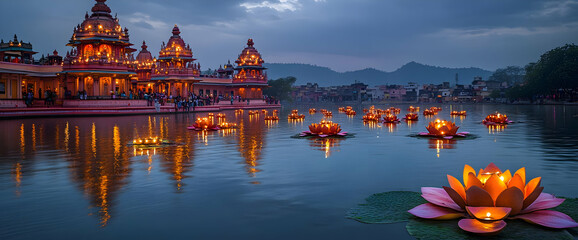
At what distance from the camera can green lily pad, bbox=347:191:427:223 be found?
621 centimetres

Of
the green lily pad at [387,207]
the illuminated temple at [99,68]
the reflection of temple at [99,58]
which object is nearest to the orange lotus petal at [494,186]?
the green lily pad at [387,207]

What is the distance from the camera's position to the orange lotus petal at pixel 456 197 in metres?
6.09

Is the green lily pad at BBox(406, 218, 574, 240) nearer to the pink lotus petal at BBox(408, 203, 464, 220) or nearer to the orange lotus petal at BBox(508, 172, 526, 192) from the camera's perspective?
the pink lotus petal at BBox(408, 203, 464, 220)

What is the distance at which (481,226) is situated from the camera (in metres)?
5.55

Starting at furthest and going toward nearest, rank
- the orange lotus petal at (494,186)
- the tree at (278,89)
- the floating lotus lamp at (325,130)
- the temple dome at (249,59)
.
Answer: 1. the tree at (278,89)
2. the temple dome at (249,59)
3. the floating lotus lamp at (325,130)
4. the orange lotus petal at (494,186)

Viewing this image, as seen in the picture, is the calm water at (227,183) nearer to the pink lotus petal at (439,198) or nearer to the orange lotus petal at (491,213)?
the pink lotus petal at (439,198)

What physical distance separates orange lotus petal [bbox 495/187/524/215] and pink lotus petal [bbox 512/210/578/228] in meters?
0.17

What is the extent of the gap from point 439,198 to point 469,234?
113 cm

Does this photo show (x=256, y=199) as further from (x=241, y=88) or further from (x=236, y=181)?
(x=241, y=88)

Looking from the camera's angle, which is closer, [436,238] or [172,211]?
[436,238]

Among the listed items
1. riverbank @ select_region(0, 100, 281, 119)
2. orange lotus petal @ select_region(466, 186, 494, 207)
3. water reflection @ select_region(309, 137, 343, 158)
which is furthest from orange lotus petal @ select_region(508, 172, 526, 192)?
riverbank @ select_region(0, 100, 281, 119)

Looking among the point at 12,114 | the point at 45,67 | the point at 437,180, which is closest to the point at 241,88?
the point at 45,67

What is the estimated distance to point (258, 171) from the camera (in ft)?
33.3

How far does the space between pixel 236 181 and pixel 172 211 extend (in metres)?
2.44
